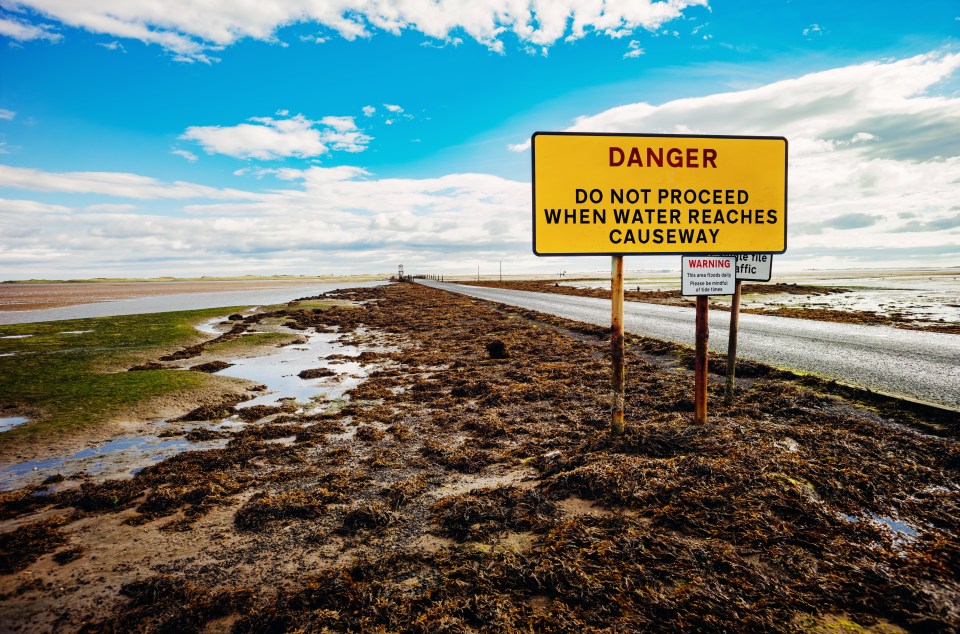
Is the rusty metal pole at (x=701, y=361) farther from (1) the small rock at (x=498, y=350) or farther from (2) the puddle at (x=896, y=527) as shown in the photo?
(1) the small rock at (x=498, y=350)

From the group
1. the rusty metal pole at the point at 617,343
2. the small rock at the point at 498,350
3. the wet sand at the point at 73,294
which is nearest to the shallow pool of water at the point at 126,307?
the wet sand at the point at 73,294

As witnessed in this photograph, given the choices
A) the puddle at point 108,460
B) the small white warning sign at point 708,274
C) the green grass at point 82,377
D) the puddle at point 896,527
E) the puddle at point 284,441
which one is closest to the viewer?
the puddle at point 896,527

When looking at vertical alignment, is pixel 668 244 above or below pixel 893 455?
above

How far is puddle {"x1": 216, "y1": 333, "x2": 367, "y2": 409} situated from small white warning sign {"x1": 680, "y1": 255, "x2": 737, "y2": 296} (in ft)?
24.7

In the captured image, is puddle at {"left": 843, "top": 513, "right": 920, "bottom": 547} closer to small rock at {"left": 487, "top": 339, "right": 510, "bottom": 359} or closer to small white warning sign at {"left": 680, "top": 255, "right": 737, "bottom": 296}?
small white warning sign at {"left": 680, "top": 255, "right": 737, "bottom": 296}

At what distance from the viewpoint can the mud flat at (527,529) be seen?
117 inches

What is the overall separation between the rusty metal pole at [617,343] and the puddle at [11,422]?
10553 millimetres

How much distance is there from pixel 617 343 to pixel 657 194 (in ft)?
6.30

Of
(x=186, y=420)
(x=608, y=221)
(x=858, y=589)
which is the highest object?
(x=608, y=221)

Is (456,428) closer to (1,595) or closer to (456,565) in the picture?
(456,565)

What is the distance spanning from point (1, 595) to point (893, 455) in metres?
8.60

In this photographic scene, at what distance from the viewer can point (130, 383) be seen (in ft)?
35.8

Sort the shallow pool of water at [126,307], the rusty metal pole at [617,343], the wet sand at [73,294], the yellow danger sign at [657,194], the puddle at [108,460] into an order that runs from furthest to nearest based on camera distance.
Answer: the wet sand at [73,294] < the shallow pool of water at [126,307] < the puddle at [108,460] < the rusty metal pole at [617,343] < the yellow danger sign at [657,194]

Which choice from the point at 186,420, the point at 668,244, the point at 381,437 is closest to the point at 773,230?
the point at 668,244
